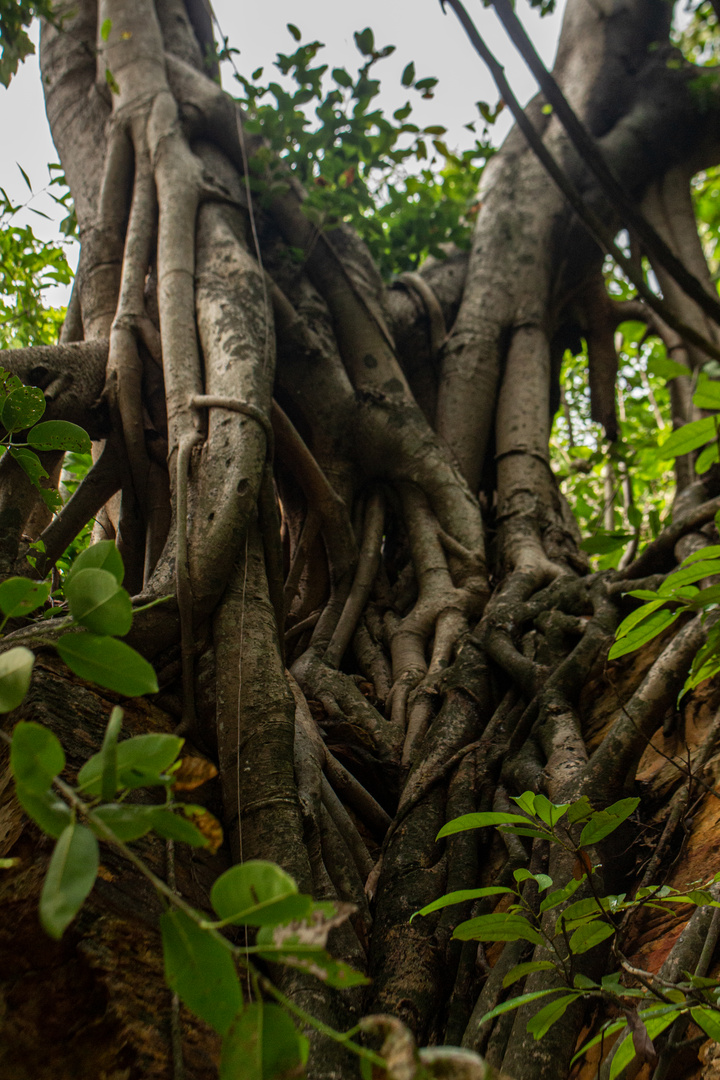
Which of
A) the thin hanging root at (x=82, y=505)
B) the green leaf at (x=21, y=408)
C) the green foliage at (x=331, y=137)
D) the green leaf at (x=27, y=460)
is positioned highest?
the green foliage at (x=331, y=137)

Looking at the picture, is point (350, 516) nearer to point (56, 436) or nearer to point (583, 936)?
point (56, 436)

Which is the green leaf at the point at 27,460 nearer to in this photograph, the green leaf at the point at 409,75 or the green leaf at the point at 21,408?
the green leaf at the point at 21,408

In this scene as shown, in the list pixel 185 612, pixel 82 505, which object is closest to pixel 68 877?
pixel 185 612

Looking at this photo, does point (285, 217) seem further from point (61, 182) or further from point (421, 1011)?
point (421, 1011)

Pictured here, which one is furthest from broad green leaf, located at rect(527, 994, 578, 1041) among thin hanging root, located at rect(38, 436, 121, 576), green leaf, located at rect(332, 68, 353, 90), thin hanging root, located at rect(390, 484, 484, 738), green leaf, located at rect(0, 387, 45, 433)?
green leaf, located at rect(332, 68, 353, 90)

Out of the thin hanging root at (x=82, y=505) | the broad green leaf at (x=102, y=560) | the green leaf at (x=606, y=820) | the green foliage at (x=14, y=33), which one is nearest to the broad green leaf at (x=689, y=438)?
the green leaf at (x=606, y=820)

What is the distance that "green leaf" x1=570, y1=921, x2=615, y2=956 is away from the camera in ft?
3.14

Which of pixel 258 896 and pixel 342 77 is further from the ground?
pixel 342 77

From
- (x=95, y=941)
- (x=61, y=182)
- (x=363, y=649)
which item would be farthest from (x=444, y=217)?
(x=95, y=941)

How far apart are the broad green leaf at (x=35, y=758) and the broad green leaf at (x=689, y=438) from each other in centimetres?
84

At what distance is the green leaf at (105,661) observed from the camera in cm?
60

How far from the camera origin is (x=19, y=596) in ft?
2.11

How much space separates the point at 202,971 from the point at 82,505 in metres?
1.96

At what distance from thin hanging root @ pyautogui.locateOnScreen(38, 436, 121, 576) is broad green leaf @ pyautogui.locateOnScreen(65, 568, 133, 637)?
1.42 metres
